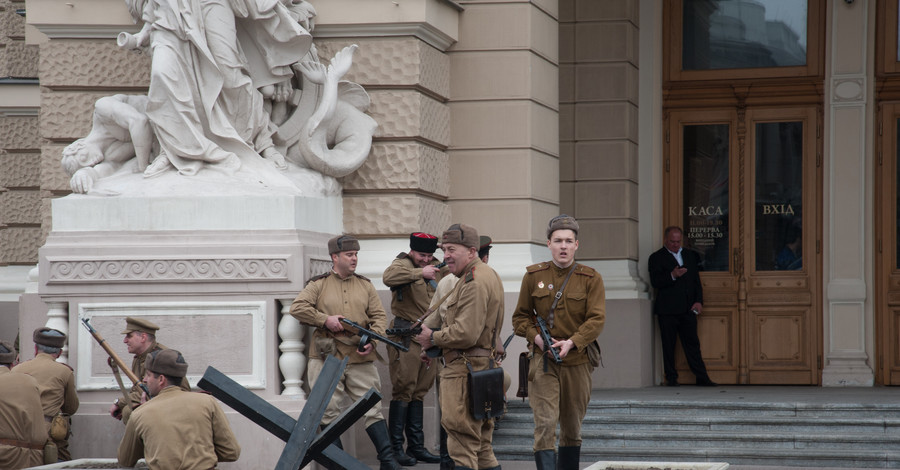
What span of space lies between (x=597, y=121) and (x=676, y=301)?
206 cm

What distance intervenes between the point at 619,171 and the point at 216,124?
549cm

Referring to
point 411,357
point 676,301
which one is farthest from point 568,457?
point 676,301

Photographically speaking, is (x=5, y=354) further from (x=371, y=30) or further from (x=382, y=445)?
(x=371, y=30)

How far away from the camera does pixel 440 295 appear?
9875mm

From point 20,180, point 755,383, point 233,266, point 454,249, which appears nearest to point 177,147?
point 233,266

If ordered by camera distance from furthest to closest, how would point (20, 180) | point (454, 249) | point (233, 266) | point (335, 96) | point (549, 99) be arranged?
point (20, 180) → point (549, 99) → point (335, 96) → point (233, 266) → point (454, 249)

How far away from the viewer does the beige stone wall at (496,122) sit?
38.8ft

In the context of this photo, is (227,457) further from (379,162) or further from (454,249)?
(379,162)

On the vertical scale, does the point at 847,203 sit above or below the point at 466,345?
above

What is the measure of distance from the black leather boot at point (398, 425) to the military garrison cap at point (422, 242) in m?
1.19

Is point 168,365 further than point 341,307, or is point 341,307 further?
point 341,307

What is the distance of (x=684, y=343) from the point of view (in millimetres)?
14500

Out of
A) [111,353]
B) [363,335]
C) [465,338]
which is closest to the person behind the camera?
[465,338]

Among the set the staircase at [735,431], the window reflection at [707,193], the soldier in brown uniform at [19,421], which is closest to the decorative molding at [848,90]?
the window reflection at [707,193]
